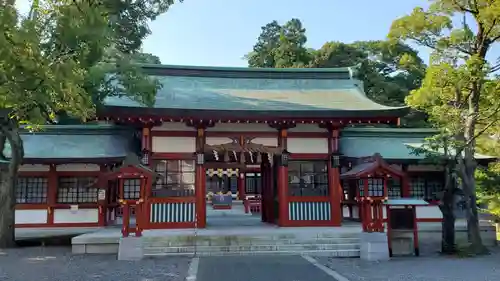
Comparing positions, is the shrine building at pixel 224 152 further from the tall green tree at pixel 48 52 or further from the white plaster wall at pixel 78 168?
the tall green tree at pixel 48 52

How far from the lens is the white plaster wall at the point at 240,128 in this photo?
1447 cm

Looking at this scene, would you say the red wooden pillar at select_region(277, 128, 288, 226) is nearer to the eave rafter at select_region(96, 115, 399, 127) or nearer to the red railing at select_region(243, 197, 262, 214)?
the eave rafter at select_region(96, 115, 399, 127)

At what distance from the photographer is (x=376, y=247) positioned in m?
11.0

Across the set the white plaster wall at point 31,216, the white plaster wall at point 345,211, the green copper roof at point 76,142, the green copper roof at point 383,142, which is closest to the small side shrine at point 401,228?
the green copper roof at point 383,142

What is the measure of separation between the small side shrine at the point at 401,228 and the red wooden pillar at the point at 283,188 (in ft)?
11.7

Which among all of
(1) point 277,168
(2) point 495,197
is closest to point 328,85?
(1) point 277,168

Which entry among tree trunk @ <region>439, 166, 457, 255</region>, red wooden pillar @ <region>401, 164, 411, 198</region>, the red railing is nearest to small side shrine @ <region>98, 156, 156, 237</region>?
tree trunk @ <region>439, 166, 457, 255</region>

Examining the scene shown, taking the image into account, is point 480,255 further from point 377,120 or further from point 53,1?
point 53,1

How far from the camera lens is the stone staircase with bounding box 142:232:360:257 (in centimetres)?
1139

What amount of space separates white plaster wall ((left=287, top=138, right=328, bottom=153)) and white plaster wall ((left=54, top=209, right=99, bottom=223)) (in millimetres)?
7857

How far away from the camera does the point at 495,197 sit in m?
13.7

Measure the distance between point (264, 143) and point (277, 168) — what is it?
100cm

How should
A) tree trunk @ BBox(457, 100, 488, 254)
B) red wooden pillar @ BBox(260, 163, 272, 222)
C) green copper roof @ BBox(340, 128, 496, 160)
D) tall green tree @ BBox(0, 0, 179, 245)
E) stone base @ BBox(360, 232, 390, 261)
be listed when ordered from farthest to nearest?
green copper roof @ BBox(340, 128, 496, 160) → red wooden pillar @ BBox(260, 163, 272, 222) → tree trunk @ BBox(457, 100, 488, 254) → stone base @ BBox(360, 232, 390, 261) → tall green tree @ BBox(0, 0, 179, 245)

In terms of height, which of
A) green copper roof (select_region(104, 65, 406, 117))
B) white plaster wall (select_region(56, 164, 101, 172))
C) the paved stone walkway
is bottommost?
the paved stone walkway
